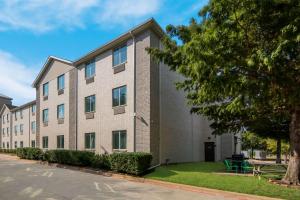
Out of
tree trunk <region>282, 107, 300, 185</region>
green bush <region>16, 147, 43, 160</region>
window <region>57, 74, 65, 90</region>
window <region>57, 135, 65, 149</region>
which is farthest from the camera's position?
green bush <region>16, 147, 43, 160</region>

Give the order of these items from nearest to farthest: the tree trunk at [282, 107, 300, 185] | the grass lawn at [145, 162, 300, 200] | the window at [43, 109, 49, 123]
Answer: the grass lawn at [145, 162, 300, 200] < the tree trunk at [282, 107, 300, 185] < the window at [43, 109, 49, 123]

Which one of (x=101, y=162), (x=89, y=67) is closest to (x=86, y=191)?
(x=101, y=162)

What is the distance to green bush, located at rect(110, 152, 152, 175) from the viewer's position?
1818 centimetres

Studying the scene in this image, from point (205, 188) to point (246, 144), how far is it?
4155 cm

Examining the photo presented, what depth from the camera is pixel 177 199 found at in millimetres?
12070

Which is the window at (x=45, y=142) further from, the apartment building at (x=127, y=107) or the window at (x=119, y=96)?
the window at (x=119, y=96)

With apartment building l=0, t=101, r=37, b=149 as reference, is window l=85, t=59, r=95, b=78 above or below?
above

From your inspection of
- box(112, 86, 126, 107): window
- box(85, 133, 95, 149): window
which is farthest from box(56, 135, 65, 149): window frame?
box(112, 86, 126, 107): window

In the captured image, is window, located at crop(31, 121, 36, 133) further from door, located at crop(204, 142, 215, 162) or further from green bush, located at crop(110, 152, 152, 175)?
green bush, located at crop(110, 152, 152, 175)

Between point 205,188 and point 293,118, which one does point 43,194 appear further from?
point 293,118

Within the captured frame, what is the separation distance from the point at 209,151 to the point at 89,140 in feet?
36.2

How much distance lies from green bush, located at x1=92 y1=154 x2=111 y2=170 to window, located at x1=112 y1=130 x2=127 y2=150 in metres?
1.82

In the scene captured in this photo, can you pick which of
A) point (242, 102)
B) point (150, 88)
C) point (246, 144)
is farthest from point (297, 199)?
point (246, 144)

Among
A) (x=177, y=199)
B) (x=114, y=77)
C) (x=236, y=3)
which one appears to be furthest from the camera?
(x=114, y=77)
